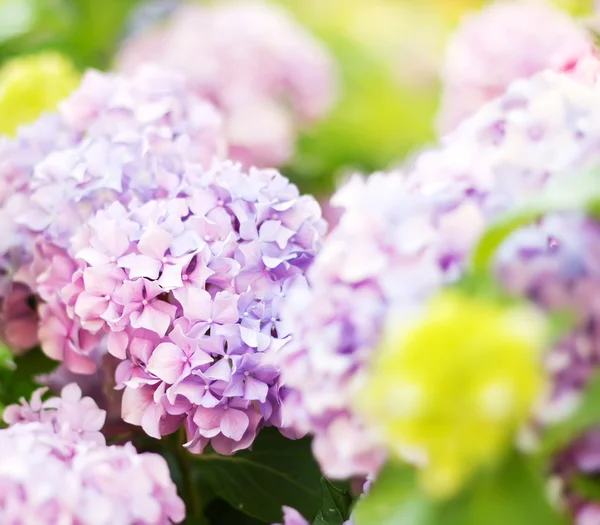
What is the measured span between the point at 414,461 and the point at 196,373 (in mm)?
169

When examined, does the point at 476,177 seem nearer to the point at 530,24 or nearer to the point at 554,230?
the point at 554,230

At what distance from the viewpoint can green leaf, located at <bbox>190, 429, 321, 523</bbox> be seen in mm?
501

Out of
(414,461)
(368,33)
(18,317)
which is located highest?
Result: (414,461)

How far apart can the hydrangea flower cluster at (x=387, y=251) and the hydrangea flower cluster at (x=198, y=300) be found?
0.10 metres

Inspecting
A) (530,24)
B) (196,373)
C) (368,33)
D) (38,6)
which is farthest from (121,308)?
(368,33)

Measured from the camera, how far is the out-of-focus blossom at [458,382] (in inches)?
9.9

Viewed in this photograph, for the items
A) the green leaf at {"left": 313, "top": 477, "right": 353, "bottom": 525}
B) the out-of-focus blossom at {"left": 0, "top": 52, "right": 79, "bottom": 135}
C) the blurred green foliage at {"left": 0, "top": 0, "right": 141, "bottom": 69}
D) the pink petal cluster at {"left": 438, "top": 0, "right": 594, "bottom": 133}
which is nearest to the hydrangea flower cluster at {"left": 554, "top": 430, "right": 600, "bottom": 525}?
the green leaf at {"left": 313, "top": 477, "right": 353, "bottom": 525}

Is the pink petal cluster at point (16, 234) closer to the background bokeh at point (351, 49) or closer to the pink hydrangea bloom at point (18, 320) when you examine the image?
the pink hydrangea bloom at point (18, 320)

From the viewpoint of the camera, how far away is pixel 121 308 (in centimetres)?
45

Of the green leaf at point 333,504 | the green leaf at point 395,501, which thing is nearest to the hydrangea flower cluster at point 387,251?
the green leaf at point 395,501

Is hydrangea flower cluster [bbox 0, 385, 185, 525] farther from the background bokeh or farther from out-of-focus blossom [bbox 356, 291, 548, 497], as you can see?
the background bokeh

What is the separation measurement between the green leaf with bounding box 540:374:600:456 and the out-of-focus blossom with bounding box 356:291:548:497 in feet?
0.04

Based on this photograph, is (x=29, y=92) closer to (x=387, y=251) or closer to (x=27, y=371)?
(x=27, y=371)

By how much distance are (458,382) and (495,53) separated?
53 cm
